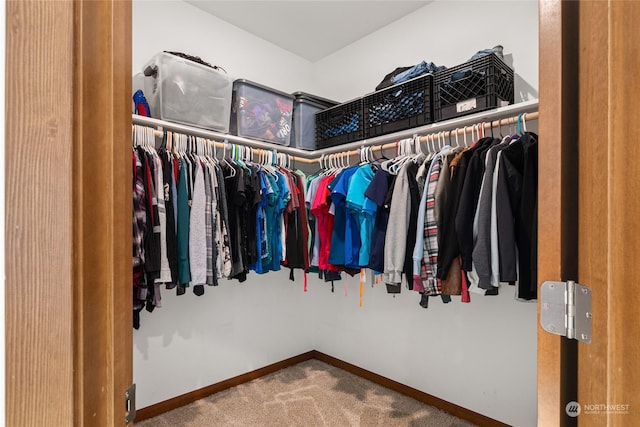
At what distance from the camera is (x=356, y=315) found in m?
2.72

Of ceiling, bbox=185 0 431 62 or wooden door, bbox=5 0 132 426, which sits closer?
wooden door, bbox=5 0 132 426

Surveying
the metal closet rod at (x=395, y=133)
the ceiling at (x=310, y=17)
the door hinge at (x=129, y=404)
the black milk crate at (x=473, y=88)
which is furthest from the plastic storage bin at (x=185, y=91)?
the door hinge at (x=129, y=404)

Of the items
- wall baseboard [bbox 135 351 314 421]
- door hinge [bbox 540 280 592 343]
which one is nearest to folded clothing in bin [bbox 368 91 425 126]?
door hinge [bbox 540 280 592 343]

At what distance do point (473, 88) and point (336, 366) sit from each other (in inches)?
93.1

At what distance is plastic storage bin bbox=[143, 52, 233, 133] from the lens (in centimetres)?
185

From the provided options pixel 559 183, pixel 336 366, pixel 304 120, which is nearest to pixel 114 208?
pixel 559 183

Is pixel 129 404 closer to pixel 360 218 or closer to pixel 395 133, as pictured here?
pixel 360 218

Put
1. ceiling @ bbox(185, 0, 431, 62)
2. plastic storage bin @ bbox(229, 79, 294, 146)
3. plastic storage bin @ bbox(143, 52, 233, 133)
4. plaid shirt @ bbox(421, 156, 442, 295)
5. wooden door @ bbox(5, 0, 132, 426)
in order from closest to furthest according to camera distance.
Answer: wooden door @ bbox(5, 0, 132, 426), plaid shirt @ bbox(421, 156, 442, 295), plastic storage bin @ bbox(143, 52, 233, 133), plastic storage bin @ bbox(229, 79, 294, 146), ceiling @ bbox(185, 0, 431, 62)

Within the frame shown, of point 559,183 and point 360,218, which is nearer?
point 559,183

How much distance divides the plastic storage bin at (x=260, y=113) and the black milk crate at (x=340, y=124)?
0.85 feet

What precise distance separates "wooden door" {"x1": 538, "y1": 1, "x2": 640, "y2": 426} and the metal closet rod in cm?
124

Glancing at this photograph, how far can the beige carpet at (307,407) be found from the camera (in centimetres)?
201

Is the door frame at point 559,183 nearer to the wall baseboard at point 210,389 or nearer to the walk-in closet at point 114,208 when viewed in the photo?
the walk-in closet at point 114,208

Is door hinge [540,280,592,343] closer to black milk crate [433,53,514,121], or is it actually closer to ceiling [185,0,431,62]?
black milk crate [433,53,514,121]
